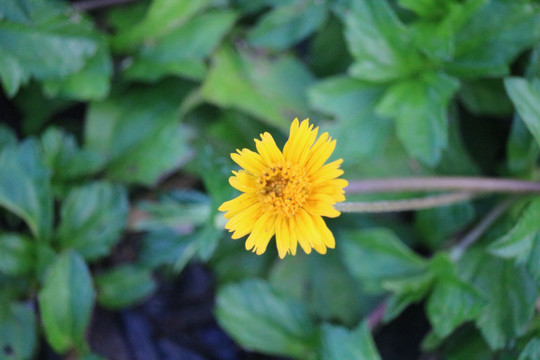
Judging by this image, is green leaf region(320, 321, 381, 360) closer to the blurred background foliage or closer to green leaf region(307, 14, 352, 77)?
the blurred background foliage

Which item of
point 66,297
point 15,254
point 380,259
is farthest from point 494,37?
point 15,254

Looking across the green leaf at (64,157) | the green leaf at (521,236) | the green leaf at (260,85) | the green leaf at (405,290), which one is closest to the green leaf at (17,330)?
the green leaf at (64,157)

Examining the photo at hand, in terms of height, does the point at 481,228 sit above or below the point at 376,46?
below

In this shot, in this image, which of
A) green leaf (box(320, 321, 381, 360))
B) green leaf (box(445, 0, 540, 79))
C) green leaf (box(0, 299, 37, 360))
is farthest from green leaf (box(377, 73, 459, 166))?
green leaf (box(0, 299, 37, 360))

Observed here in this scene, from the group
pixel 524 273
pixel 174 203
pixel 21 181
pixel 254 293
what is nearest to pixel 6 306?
pixel 21 181

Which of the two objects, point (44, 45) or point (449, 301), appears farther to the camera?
point (44, 45)

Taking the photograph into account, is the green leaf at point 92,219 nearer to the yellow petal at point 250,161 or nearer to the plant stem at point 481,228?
the yellow petal at point 250,161

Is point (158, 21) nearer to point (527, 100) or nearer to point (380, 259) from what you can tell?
point (380, 259)
